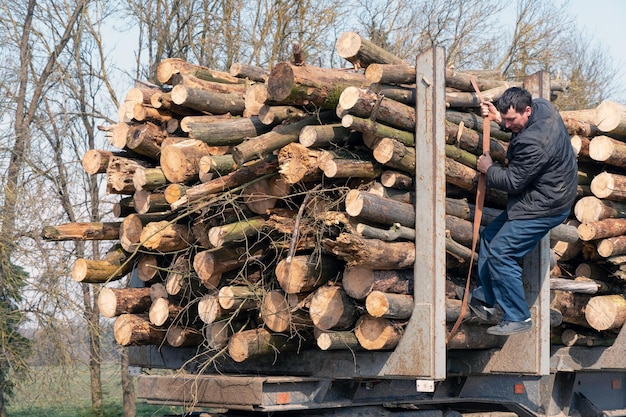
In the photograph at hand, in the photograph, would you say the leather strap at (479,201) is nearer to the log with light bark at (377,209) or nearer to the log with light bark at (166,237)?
the log with light bark at (377,209)

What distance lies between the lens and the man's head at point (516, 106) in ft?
19.8

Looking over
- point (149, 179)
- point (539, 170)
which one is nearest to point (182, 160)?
point (149, 179)

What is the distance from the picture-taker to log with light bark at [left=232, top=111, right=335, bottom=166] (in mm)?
5871

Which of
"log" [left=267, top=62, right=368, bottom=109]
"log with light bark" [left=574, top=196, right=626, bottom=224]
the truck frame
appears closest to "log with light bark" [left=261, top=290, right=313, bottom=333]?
the truck frame

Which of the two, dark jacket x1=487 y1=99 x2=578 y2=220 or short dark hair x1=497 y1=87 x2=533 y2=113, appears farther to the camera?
short dark hair x1=497 y1=87 x2=533 y2=113

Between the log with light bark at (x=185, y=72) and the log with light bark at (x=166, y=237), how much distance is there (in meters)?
1.27

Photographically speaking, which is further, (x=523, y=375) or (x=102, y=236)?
(x=102, y=236)

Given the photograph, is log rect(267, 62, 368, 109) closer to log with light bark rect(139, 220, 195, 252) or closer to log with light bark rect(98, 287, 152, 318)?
log with light bark rect(139, 220, 195, 252)

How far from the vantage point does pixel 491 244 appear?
618 centimetres

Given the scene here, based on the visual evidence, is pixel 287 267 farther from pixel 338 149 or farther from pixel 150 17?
pixel 150 17

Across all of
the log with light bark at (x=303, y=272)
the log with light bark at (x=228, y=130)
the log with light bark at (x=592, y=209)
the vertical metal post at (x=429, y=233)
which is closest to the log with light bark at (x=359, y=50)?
the vertical metal post at (x=429, y=233)

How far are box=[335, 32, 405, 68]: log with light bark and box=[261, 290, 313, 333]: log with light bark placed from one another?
5.28 feet

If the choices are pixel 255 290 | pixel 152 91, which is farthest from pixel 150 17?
pixel 255 290

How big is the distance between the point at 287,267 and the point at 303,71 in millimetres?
1261
